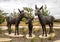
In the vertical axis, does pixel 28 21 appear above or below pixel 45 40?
above

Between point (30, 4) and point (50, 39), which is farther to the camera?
point (30, 4)

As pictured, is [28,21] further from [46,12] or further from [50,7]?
[50,7]

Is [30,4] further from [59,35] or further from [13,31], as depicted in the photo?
[59,35]

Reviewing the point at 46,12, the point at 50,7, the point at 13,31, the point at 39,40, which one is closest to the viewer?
the point at 39,40

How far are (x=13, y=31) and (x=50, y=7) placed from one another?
1.45m

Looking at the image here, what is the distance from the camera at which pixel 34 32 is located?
589 cm

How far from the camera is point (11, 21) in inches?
228

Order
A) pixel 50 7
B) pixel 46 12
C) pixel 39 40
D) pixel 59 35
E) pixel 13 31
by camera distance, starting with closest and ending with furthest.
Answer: pixel 39 40
pixel 59 35
pixel 13 31
pixel 46 12
pixel 50 7

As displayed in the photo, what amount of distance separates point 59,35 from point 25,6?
1.69m

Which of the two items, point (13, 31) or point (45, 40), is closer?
point (45, 40)

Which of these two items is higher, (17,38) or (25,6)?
(25,6)

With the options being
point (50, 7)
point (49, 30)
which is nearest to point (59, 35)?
point (49, 30)

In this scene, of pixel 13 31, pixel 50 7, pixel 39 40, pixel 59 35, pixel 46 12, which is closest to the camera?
pixel 39 40

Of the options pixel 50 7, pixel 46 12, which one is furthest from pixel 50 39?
pixel 50 7
